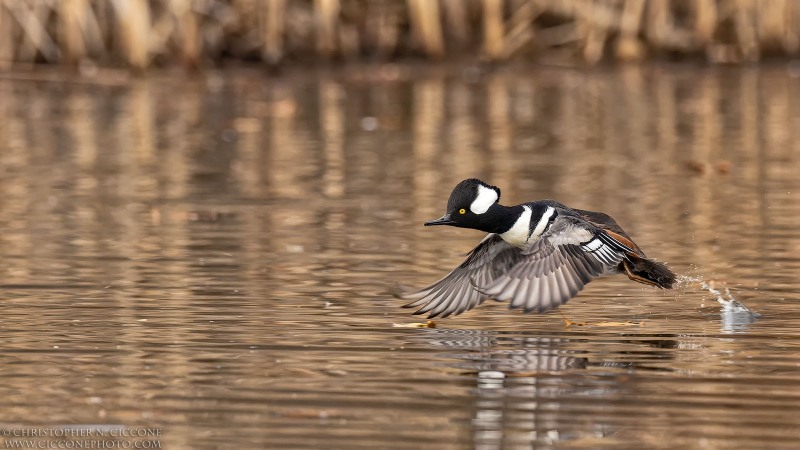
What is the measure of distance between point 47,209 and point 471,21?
14.6 m

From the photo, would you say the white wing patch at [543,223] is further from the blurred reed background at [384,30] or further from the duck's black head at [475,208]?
the blurred reed background at [384,30]

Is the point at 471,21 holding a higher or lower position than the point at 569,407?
higher

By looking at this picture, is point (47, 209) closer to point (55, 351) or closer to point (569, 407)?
point (55, 351)

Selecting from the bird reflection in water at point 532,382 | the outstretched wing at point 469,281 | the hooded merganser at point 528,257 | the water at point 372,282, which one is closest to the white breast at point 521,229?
the hooded merganser at point 528,257

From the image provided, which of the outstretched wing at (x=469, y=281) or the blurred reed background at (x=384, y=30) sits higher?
the blurred reed background at (x=384, y=30)

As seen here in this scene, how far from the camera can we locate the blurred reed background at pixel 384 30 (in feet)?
78.4

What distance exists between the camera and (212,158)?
16734 millimetres

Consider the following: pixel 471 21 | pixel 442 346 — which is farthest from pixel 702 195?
pixel 471 21

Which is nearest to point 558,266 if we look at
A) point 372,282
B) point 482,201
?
point 482,201

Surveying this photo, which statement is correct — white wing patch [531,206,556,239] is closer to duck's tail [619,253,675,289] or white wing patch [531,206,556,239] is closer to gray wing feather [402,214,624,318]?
gray wing feather [402,214,624,318]

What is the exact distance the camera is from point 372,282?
9.49 metres

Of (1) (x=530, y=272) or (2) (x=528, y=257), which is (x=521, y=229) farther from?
(1) (x=530, y=272)

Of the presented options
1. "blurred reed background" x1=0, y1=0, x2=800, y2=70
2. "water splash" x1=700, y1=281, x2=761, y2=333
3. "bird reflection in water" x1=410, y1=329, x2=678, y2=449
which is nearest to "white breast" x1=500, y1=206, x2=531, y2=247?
"bird reflection in water" x1=410, y1=329, x2=678, y2=449

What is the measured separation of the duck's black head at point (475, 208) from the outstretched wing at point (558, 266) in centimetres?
24
